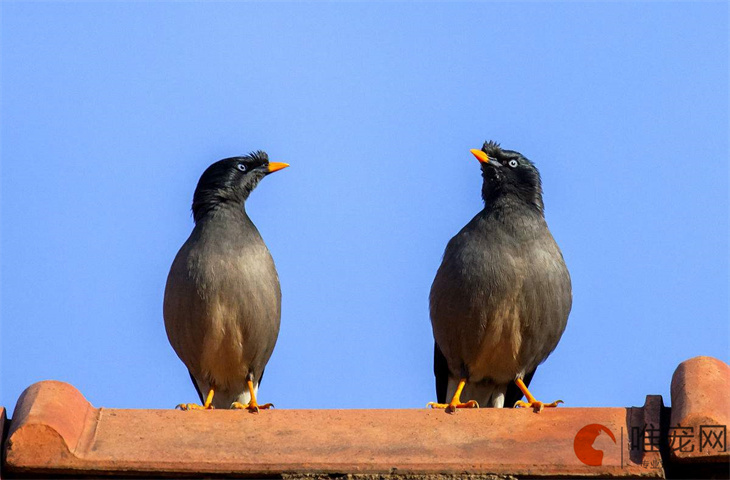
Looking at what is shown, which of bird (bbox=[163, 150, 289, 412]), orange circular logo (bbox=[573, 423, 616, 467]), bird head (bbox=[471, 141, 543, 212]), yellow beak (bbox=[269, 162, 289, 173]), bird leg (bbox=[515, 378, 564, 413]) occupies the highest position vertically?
yellow beak (bbox=[269, 162, 289, 173])

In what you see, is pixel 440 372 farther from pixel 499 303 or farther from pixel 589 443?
pixel 589 443

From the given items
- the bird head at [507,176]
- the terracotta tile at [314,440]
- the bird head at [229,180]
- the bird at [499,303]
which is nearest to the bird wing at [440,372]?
the bird at [499,303]

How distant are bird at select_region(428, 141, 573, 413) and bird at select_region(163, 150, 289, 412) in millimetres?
1198

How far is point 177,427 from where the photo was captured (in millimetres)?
5113

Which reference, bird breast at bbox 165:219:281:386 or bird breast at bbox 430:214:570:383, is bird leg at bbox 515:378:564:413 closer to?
bird breast at bbox 430:214:570:383

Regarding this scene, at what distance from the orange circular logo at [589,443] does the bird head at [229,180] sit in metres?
3.93

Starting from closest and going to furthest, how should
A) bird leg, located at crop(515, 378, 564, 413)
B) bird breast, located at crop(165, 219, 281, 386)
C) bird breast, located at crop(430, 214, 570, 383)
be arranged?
bird leg, located at crop(515, 378, 564, 413), bird breast, located at crop(430, 214, 570, 383), bird breast, located at crop(165, 219, 281, 386)

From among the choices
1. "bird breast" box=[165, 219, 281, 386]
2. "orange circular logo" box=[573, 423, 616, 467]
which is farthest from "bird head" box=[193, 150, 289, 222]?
"orange circular logo" box=[573, 423, 616, 467]

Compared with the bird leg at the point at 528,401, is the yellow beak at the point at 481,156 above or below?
above

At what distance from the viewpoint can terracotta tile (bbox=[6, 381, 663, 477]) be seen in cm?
472

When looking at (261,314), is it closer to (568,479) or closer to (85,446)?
(85,446)

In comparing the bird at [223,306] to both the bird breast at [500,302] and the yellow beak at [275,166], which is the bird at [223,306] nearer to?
the yellow beak at [275,166]

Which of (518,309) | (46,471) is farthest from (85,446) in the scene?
(518,309)

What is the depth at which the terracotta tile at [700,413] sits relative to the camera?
4566mm
